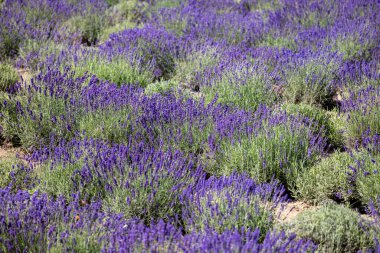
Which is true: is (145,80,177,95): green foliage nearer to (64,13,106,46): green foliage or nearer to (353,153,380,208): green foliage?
(353,153,380,208): green foliage

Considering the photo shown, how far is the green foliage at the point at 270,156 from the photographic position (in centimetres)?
381

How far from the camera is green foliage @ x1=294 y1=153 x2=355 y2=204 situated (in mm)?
3645

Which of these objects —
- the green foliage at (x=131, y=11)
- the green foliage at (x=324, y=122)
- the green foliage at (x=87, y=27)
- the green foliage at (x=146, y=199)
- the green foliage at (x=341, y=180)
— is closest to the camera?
the green foliage at (x=146, y=199)

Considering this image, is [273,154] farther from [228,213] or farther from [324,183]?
[228,213]

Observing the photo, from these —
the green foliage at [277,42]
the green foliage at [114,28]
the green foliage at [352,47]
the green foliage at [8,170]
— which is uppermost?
the green foliage at [352,47]

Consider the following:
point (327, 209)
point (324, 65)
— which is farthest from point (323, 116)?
point (327, 209)

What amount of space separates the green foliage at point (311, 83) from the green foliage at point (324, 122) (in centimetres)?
54

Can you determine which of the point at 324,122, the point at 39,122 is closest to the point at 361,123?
the point at 324,122

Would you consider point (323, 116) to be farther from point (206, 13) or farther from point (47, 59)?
point (206, 13)

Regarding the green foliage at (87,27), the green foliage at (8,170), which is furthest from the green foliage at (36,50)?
the green foliage at (8,170)

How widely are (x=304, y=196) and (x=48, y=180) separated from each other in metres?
2.07

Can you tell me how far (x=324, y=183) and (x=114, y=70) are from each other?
3.00m

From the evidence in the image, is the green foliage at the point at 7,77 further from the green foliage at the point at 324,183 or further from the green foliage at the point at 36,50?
the green foliage at the point at 324,183

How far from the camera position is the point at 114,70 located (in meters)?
5.55
